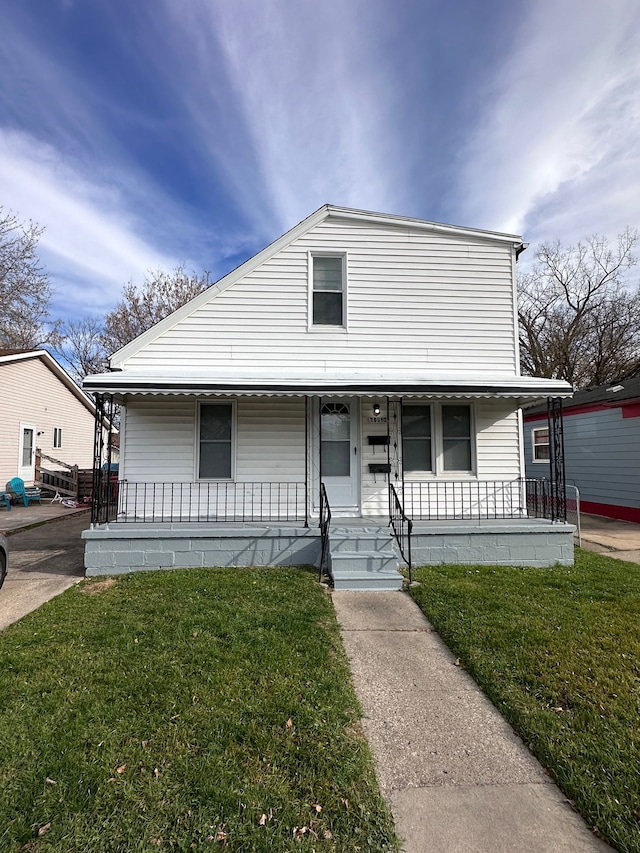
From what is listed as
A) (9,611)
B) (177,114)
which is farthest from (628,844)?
(177,114)

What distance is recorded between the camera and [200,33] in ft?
26.8

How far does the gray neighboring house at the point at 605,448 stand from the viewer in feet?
36.7

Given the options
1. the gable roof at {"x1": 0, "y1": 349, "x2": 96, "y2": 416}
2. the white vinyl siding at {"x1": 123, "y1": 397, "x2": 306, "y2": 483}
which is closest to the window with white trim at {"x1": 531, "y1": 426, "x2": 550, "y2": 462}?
the white vinyl siding at {"x1": 123, "y1": 397, "x2": 306, "y2": 483}

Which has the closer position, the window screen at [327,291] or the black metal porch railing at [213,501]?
the black metal porch railing at [213,501]

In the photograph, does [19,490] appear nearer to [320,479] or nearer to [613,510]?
[320,479]

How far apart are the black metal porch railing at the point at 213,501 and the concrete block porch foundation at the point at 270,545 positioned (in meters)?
0.68

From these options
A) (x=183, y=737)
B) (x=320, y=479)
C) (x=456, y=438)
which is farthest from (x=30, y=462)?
(x=183, y=737)

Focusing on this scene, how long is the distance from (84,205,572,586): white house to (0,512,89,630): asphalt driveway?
4.04 feet

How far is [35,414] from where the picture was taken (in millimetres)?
17719

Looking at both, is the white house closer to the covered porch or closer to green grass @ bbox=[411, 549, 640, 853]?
the covered porch

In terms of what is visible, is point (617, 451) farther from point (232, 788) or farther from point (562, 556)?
point (232, 788)

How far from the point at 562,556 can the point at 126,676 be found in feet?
22.1

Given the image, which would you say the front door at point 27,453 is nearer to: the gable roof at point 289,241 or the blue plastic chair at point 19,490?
the blue plastic chair at point 19,490

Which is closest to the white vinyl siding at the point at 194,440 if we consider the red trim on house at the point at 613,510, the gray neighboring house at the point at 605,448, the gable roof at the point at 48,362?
the gray neighboring house at the point at 605,448
